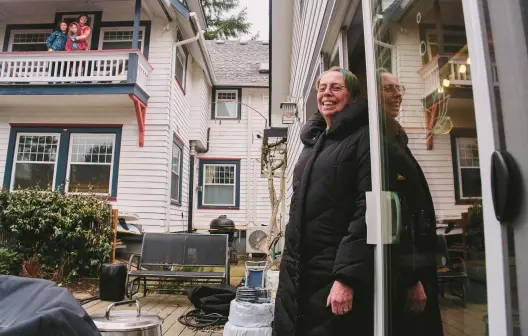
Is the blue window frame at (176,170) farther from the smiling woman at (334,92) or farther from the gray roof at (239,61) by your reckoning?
the smiling woman at (334,92)

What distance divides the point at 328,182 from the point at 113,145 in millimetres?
7419

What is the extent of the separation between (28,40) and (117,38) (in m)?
2.22

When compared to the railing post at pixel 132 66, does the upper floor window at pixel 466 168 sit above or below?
below

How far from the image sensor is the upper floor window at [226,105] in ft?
39.8

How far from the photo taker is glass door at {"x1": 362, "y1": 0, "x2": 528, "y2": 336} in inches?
20.1

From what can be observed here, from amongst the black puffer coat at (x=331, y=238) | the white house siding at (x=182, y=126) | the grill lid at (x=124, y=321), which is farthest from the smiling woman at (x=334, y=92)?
the white house siding at (x=182, y=126)

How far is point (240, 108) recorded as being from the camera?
12109 mm

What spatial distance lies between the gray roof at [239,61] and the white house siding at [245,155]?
0.44m

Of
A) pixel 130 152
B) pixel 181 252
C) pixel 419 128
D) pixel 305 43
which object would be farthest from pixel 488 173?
pixel 130 152

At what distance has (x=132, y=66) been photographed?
23.7 feet

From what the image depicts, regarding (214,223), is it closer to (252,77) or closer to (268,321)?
(252,77)

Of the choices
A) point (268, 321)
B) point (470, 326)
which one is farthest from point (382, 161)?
point (268, 321)

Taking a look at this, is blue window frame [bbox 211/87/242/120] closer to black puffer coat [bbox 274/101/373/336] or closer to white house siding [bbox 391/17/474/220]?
black puffer coat [bbox 274/101/373/336]

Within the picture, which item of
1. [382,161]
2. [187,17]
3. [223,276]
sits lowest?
[223,276]
